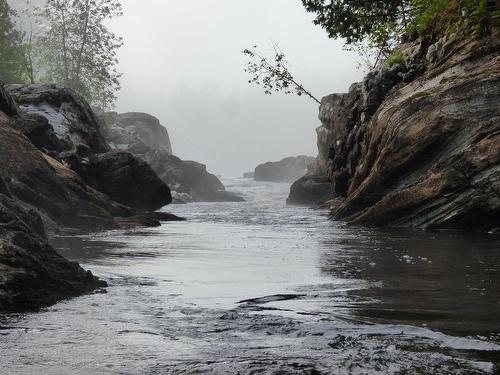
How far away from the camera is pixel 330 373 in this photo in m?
4.11

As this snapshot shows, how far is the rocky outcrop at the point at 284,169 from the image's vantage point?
337ft

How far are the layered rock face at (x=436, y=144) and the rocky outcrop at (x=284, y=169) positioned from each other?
78.6m

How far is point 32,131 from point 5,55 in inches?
1983

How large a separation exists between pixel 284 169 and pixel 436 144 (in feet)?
280

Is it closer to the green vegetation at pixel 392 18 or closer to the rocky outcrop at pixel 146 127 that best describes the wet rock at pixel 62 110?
the green vegetation at pixel 392 18

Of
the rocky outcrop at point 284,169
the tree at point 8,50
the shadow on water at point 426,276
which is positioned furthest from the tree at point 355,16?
the rocky outcrop at point 284,169

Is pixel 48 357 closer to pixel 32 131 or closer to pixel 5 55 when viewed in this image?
pixel 32 131

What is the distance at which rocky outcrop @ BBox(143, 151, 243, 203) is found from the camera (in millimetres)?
60094

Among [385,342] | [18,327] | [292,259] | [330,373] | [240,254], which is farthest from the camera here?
[240,254]

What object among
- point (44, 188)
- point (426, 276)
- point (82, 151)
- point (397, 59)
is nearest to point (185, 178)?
point (82, 151)

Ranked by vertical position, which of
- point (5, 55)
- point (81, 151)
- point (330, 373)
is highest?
point (5, 55)

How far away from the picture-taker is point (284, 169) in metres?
104

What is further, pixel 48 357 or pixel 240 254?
pixel 240 254

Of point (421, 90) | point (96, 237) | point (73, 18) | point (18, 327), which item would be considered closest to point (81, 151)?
point (96, 237)
